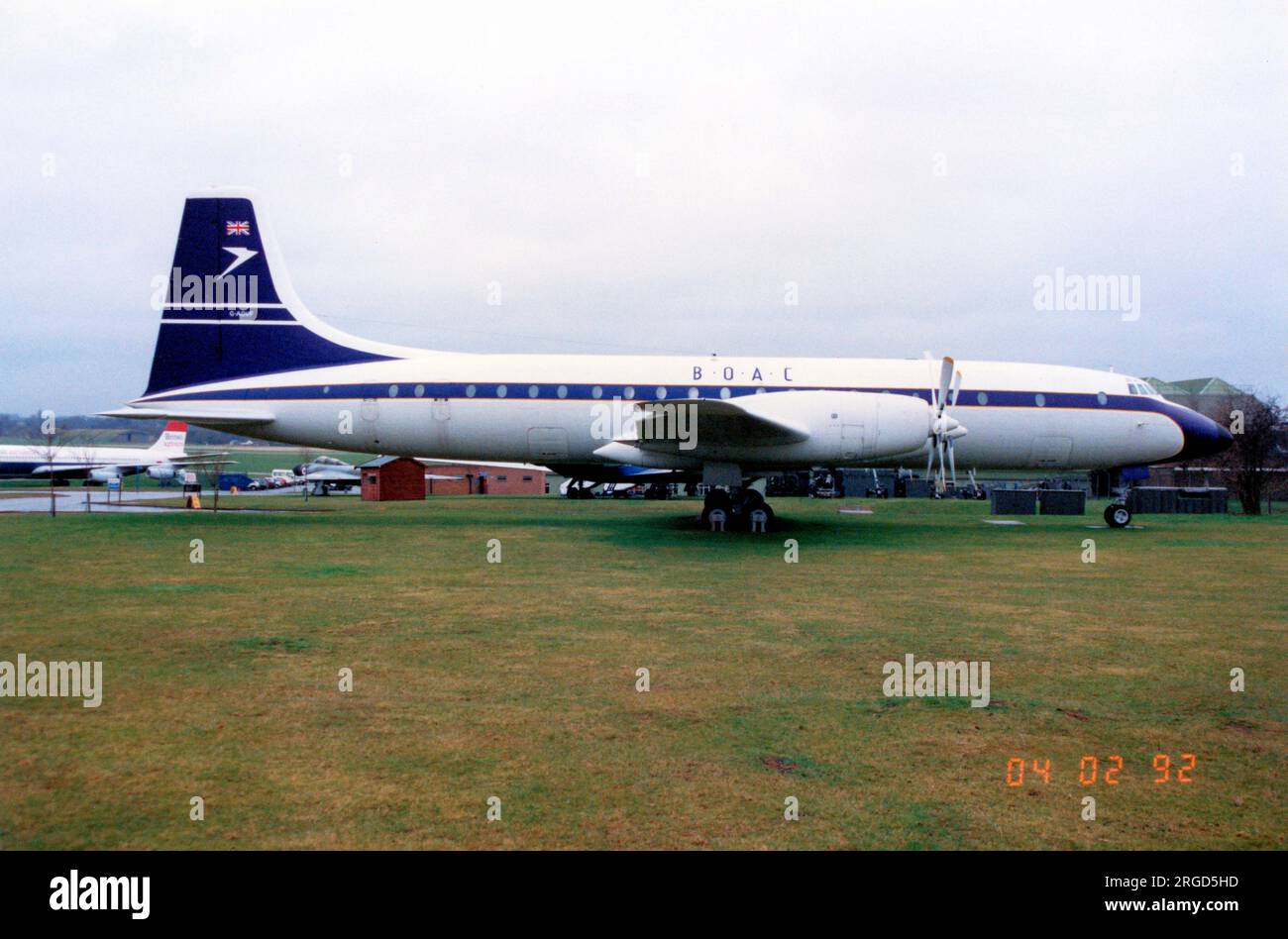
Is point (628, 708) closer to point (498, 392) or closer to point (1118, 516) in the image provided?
point (498, 392)

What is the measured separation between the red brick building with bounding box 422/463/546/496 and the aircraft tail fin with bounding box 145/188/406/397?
31.0 metres

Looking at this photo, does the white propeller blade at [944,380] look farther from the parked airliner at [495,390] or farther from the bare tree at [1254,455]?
the bare tree at [1254,455]

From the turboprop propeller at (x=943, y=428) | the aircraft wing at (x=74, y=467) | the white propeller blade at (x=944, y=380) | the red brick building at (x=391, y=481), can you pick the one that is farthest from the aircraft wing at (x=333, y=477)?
the white propeller blade at (x=944, y=380)

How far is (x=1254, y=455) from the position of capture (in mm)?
32500

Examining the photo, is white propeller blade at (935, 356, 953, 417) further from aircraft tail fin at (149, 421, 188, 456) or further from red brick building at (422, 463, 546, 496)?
aircraft tail fin at (149, 421, 188, 456)

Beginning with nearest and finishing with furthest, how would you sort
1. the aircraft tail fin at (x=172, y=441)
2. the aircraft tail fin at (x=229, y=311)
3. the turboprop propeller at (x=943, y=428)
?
the turboprop propeller at (x=943, y=428) < the aircraft tail fin at (x=229, y=311) < the aircraft tail fin at (x=172, y=441)

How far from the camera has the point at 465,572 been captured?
13.0 m

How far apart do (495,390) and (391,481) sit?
22.3 meters

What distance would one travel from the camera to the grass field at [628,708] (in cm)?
423

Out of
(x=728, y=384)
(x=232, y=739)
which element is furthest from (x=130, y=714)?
(x=728, y=384)

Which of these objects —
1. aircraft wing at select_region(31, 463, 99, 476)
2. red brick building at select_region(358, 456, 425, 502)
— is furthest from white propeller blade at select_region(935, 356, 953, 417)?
aircraft wing at select_region(31, 463, 99, 476)

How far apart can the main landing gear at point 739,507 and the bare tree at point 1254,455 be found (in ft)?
65.2

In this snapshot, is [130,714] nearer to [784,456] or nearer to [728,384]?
[784,456]

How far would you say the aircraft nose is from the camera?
21016 mm
